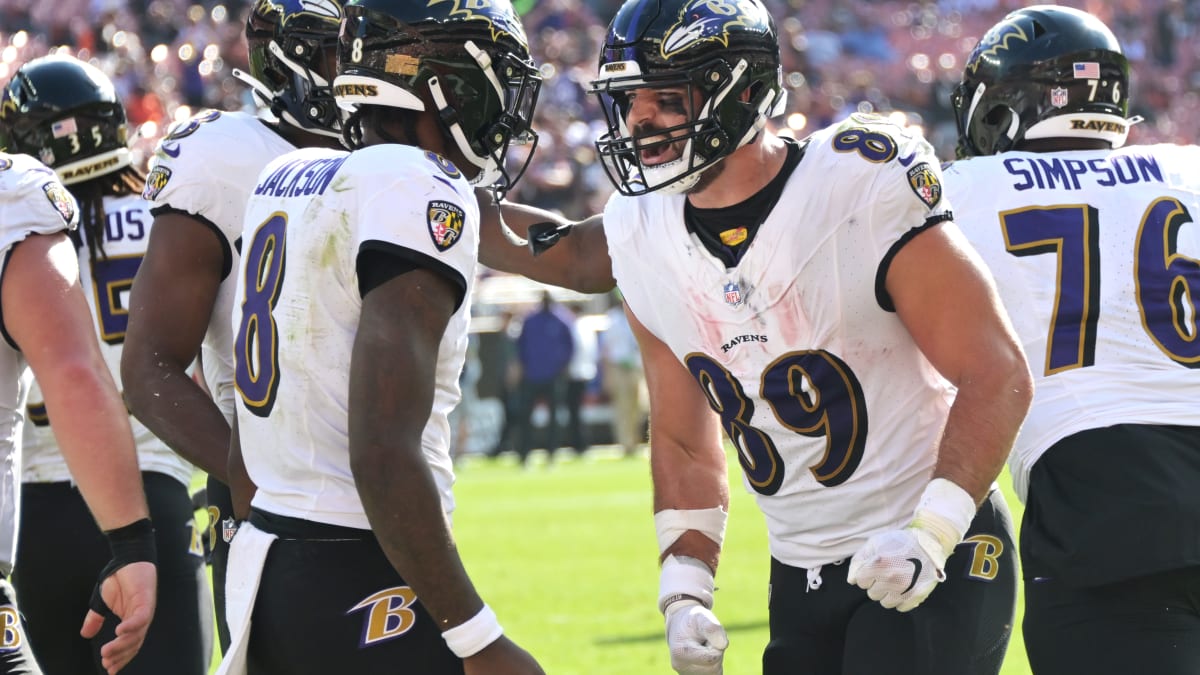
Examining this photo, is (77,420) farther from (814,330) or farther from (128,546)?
(814,330)

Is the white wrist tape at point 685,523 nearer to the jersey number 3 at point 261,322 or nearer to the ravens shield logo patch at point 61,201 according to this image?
the jersey number 3 at point 261,322

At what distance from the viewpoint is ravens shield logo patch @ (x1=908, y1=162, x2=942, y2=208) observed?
10.9 ft

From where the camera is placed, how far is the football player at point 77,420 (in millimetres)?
3287

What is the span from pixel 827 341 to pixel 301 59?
160 centimetres

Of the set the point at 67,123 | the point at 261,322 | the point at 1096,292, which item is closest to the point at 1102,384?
the point at 1096,292

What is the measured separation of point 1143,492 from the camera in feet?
11.7

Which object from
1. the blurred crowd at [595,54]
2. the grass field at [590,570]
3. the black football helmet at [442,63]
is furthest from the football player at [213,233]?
the blurred crowd at [595,54]

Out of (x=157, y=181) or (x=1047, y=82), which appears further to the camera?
(x=1047, y=82)

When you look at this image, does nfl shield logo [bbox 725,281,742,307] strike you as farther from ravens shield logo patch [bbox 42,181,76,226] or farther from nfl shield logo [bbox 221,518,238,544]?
ravens shield logo patch [bbox 42,181,76,226]

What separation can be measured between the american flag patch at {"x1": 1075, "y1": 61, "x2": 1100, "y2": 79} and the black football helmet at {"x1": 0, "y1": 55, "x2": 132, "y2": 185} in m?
2.69

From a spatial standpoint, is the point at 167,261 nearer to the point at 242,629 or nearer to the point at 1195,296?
the point at 242,629

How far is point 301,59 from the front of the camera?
4133mm

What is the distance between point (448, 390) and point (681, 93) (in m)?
0.89

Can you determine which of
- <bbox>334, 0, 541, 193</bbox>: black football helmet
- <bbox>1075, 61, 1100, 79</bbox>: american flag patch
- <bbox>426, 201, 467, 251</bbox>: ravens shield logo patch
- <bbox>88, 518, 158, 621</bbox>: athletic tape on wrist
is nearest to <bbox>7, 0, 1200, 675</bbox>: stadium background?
<bbox>1075, 61, 1100, 79</bbox>: american flag patch
